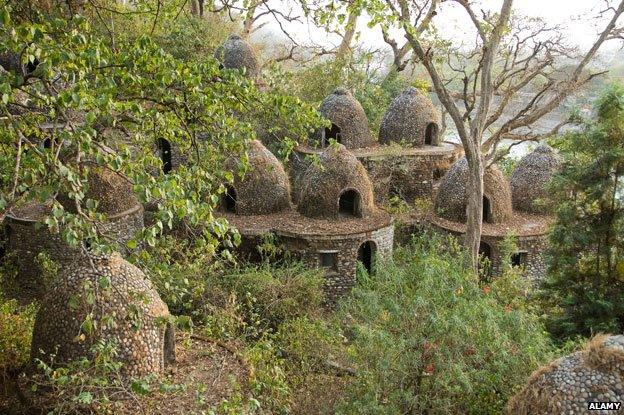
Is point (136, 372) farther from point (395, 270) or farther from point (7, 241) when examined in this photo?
point (7, 241)

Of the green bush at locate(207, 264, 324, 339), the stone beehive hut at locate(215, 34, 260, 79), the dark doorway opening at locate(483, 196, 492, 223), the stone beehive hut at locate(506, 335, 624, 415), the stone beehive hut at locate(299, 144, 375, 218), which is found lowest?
the green bush at locate(207, 264, 324, 339)

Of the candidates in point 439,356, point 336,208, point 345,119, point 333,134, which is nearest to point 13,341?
point 439,356

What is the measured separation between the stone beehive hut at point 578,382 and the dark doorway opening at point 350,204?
11.1m

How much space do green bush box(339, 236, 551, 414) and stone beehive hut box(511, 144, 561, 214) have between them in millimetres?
11877

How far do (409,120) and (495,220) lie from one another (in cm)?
756

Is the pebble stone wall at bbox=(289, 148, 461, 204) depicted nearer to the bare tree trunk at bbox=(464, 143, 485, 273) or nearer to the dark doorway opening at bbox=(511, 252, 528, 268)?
the dark doorway opening at bbox=(511, 252, 528, 268)

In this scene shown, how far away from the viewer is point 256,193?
2083 cm

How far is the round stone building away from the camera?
25703 mm

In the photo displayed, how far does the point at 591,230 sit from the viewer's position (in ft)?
48.4

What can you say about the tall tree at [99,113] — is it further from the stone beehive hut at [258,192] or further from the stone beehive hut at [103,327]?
the stone beehive hut at [258,192]

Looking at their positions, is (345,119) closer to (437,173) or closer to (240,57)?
(437,173)

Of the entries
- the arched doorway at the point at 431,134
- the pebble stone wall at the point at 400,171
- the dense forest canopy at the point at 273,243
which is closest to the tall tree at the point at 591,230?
the dense forest canopy at the point at 273,243

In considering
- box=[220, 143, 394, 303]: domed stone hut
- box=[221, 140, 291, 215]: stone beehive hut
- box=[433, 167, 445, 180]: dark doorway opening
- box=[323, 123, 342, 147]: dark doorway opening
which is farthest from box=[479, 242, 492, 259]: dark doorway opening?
box=[323, 123, 342, 147]: dark doorway opening

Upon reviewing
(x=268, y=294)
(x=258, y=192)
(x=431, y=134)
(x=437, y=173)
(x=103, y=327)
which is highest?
(x=431, y=134)
